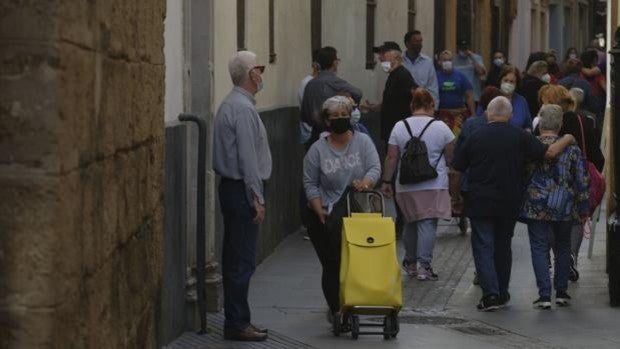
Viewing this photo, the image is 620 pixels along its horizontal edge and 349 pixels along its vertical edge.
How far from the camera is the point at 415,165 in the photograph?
45.8ft

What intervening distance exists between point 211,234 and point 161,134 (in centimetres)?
495

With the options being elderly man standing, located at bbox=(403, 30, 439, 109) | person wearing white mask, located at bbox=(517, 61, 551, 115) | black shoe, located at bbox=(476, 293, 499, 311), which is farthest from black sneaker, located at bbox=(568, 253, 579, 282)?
person wearing white mask, located at bbox=(517, 61, 551, 115)

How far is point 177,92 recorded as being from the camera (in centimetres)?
1078

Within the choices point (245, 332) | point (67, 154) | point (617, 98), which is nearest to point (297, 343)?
point (245, 332)

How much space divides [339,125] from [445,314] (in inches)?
70.9

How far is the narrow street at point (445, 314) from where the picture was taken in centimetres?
1098

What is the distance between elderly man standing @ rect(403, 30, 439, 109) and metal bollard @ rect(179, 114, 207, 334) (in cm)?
952

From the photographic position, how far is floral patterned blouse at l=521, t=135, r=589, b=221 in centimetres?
1241

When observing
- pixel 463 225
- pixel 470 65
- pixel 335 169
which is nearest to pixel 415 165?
pixel 335 169

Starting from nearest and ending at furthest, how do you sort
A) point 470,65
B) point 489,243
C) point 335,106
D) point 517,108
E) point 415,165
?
point 335,106 < point 489,243 < point 415,165 < point 517,108 < point 470,65

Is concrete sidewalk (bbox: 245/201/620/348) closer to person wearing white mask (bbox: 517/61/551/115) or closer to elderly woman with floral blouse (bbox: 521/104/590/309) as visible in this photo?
elderly woman with floral blouse (bbox: 521/104/590/309)

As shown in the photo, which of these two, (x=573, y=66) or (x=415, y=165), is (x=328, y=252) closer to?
(x=415, y=165)

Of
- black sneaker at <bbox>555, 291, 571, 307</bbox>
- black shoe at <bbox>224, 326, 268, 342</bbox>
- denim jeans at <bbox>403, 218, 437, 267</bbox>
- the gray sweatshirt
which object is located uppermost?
the gray sweatshirt

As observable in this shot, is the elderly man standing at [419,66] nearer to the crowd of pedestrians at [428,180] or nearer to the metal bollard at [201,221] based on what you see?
the crowd of pedestrians at [428,180]
